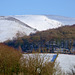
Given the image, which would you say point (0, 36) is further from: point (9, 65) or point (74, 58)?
point (9, 65)

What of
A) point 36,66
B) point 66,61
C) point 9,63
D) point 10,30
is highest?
point 36,66

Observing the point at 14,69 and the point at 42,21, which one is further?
the point at 42,21

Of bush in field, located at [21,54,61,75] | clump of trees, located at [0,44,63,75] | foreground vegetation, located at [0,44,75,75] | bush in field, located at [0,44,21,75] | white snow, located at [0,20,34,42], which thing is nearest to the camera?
bush in field, located at [21,54,61,75]

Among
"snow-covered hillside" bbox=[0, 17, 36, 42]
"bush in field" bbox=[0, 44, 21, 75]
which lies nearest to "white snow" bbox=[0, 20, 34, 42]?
"snow-covered hillside" bbox=[0, 17, 36, 42]

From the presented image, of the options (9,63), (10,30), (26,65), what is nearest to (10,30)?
(10,30)

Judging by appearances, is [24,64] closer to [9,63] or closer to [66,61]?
[9,63]

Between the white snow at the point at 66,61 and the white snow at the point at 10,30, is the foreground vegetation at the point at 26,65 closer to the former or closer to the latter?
the white snow at the point at 66,61

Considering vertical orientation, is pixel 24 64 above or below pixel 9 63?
above

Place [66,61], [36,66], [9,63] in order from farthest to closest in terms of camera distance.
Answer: [66,61]
[9,63]
[36,66]

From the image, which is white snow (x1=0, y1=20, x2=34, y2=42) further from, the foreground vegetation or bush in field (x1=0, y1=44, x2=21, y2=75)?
the foreground vegetation

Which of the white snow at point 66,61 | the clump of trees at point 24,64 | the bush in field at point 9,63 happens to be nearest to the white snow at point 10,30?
the white snow at point 66,61

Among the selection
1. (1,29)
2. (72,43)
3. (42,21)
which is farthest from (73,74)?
(42,21)
